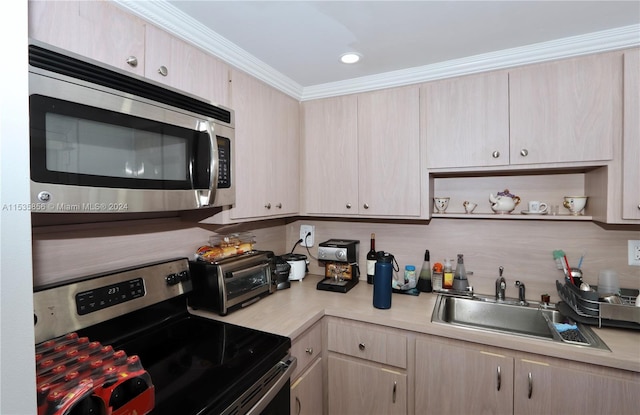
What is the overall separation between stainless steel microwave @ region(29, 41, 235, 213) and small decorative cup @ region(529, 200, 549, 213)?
5.43ft

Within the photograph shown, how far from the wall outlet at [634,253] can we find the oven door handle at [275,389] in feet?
5.78

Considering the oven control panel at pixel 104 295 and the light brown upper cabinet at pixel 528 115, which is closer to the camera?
the oven control panel at pixel 104 295

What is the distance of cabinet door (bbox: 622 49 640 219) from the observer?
4.55ft

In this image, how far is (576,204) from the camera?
1.65 metres

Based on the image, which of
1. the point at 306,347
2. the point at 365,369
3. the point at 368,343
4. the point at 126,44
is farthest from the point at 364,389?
the point at 126,44

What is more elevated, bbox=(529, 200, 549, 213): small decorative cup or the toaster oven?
bbox=(529, 200, 549, 213): small decorative cup

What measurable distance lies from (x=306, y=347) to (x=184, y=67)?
1373 millimetres

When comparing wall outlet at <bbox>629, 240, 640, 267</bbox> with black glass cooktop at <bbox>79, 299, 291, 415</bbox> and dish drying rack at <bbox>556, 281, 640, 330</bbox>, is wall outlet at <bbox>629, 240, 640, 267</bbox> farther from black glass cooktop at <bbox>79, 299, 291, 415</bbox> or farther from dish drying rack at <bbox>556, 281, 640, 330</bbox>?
black glass cooktop at <bbox>79, 299, 291, 415</bbox>

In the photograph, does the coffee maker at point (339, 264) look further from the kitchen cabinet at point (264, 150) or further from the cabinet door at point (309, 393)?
the cabinet door at point (309, 393)

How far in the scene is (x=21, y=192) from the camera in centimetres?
44

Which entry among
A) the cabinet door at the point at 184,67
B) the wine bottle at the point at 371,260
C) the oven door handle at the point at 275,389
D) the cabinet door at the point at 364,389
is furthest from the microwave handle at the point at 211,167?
the wine bottle at the point at 371,260

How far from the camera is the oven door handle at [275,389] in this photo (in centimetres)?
107

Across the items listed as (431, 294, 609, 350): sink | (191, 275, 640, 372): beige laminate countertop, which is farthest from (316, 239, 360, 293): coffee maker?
(431, 294, 609, 350): sink

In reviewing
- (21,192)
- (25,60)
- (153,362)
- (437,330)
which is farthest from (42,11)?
(437,330)
